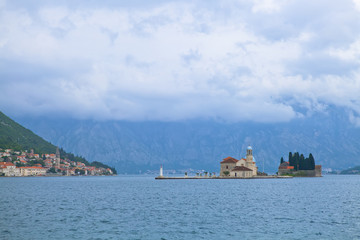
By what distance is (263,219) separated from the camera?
182 feet

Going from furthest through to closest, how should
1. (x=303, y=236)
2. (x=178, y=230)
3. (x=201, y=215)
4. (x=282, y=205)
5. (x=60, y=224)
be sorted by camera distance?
(x=282, y=205), (x=201, y=215), (x=60, y=224), (x=178, y=230), (x=303, y=236)

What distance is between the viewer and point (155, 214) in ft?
202

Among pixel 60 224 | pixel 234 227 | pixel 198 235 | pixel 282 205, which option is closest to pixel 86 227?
pixel 60 224

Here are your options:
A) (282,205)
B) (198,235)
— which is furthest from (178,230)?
(282,205)

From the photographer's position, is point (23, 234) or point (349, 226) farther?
point (349, 226)

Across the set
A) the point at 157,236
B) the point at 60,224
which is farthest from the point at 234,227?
the point at 60,224

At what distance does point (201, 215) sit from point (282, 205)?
63.6 ft

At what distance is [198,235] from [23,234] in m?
17.8

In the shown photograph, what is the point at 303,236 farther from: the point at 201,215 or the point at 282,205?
the point at 282,205

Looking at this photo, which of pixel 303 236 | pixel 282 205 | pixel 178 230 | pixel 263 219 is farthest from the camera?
pixel 282 205

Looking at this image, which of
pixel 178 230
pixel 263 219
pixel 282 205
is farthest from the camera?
pixel 282 205

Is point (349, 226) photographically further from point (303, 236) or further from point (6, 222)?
point (6, 222)

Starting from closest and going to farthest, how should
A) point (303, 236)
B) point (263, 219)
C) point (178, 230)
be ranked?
1. point (303, 236)
2. point (178, 230)
3. point (263, 219)

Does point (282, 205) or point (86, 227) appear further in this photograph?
point (282, 205)
